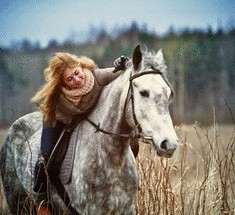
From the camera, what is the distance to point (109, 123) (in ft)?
9.52

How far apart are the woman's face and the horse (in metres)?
0.14

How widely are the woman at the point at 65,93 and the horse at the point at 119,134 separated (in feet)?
0.20

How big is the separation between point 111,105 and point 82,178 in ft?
1.30

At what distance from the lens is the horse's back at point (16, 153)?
3.69m

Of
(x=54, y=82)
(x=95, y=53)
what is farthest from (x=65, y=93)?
(x=95, y=53)

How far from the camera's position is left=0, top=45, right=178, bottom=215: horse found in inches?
103

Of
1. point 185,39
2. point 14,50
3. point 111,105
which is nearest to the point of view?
point 111,105

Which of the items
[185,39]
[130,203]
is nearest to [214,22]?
[185,39]

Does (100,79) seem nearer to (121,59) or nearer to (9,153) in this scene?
(121,59)

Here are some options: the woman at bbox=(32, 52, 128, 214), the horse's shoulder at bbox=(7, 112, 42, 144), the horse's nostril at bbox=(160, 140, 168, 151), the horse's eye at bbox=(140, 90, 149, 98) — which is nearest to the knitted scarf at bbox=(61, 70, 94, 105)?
the woman at bbox=(32, 52, 128, 214)

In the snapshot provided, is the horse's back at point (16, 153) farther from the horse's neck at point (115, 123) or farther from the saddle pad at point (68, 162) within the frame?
the horse's neck at point (115, 123)

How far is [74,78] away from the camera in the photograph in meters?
3.02

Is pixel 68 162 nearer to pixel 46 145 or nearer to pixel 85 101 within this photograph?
pixel 46 145

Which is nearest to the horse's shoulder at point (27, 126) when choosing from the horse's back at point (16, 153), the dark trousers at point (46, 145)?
the horse's back at point (16, 153)
